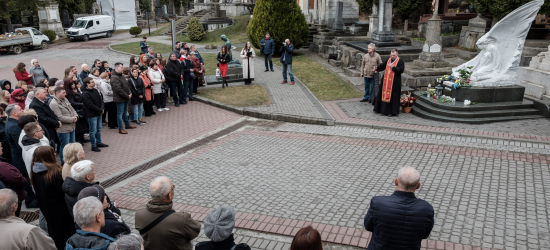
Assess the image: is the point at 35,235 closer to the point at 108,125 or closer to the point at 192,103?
the point at 108,125

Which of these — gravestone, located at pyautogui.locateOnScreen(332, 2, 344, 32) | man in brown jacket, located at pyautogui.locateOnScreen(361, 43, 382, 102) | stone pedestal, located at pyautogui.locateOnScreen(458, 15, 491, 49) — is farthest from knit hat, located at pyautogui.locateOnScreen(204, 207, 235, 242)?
gravestone, located at pyautogui.locateOnScreen(332, 2, 344, 32)

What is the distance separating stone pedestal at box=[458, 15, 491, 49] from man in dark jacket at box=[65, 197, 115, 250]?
1831 centimetres

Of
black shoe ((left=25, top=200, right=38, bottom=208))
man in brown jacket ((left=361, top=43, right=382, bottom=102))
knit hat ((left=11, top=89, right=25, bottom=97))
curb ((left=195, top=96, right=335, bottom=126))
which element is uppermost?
man in brown jacket ((left=361, top=43, right=382, bottom=102))

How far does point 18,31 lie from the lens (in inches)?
1114

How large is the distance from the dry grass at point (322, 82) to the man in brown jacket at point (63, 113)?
779cm

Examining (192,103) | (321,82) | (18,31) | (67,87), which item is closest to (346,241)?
(67,87)

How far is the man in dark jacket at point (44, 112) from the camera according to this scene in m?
7.34

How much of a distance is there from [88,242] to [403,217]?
9.22 feet

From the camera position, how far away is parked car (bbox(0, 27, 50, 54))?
26562 mm

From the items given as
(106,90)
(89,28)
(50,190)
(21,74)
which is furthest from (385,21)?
(89,28)

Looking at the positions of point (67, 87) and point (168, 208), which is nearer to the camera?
point (168, 208)

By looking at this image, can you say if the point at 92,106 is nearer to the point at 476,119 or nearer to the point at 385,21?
the point at 476,119

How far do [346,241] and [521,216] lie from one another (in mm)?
2806

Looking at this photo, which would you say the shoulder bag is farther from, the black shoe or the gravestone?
the gravestone
